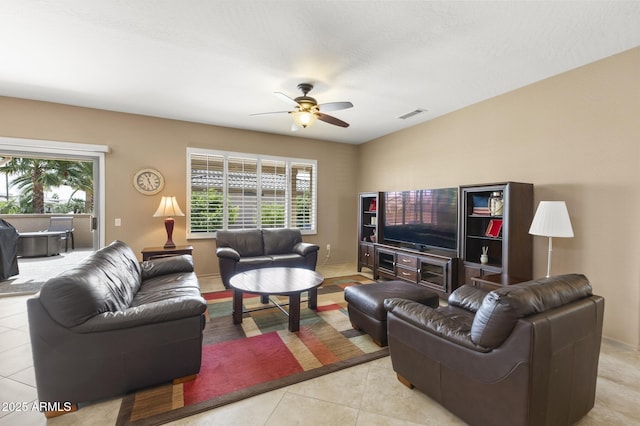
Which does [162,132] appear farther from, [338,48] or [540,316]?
[540,316]

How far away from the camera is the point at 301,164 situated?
6121mm

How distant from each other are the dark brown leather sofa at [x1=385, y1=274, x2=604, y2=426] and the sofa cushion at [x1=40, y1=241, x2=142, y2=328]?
2125mm

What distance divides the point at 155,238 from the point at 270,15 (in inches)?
163

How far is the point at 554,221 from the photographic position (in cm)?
273

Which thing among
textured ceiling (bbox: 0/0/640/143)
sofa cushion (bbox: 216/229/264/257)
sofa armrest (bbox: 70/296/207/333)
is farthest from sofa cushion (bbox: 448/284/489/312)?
sofa cushion (bbox: 216/229/264/257)

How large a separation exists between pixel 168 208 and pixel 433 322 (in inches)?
166

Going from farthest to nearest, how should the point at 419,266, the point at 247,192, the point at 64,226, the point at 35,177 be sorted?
the point at 64,226 → the point at 35,177 → the point at 247,192 → the point at 419,266

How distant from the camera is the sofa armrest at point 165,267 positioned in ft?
11.2

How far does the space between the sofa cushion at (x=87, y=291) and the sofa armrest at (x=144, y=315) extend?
0.20ft

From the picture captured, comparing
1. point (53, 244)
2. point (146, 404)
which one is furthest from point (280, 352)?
point (53, 244)

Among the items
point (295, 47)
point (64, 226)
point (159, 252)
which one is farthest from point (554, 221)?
point (64, 226)

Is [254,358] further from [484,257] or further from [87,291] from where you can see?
[484,257]

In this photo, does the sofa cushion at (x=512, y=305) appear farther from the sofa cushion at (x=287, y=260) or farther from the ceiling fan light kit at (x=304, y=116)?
the sofa cushion at (x=287, y=260)

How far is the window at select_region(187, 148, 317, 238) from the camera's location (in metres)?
5.21
